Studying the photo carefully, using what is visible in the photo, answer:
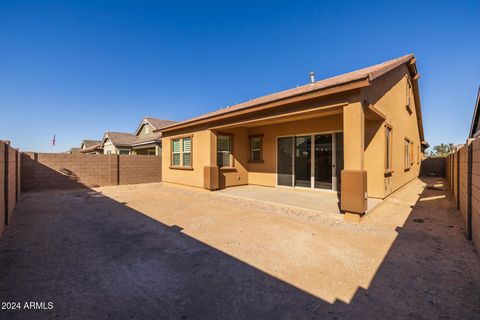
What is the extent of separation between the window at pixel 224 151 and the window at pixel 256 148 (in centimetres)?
128

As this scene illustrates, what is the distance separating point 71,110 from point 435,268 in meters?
25.8

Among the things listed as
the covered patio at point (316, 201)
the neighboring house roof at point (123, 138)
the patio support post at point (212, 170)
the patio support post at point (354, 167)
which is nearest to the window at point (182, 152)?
the patio support post at point (212, 170)

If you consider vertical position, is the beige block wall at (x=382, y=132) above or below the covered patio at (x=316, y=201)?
above

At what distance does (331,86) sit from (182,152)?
829cm

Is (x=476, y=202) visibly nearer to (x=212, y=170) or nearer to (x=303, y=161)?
(x=303, y=161)

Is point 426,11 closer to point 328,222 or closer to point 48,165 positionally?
point 328,222

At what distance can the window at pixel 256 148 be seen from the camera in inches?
419

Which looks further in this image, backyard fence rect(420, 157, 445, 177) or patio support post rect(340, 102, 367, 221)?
backyard fence rect(420, 157, 445, 177)

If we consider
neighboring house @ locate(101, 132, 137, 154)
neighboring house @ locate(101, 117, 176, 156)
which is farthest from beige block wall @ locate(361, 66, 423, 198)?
neighboring house @ locate(101, 132, 137, 154)

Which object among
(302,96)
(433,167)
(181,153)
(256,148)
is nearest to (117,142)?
(181,153)

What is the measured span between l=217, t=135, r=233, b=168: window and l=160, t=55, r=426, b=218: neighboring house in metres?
0.05

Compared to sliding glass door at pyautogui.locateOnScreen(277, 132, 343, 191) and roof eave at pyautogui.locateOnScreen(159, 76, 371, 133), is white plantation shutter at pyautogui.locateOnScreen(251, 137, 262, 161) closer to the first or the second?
sliding glass door at pyautogui.locateOnScreen(277, 132, 343, 191)

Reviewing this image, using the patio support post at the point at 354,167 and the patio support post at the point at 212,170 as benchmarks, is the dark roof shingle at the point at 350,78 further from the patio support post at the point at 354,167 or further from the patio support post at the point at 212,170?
the patio support post at the point at 212,170

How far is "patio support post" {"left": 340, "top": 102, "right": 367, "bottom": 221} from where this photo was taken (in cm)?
498
